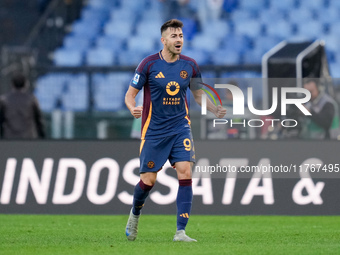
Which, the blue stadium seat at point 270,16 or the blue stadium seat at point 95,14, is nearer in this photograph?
the blue stadium seat at point 270,16

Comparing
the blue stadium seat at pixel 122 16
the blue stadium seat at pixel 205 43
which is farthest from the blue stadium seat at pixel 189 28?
the blue stadium seat at pixel 122 16

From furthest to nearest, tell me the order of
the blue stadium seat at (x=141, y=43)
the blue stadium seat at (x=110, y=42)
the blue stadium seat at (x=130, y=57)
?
the blue stadium seat at (x=110, y=42) → the blue stadium seat at (x=141, y=43) → the blue stadium seat at (x=130, y=57)

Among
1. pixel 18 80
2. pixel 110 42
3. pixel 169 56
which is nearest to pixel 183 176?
pixel 169 56

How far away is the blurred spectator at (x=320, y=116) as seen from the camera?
11.1 m

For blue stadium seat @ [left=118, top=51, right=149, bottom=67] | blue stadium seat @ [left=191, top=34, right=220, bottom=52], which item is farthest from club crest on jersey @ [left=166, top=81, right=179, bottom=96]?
blue stadium seat @ [left=191, top=34, right=220, bottom=52]

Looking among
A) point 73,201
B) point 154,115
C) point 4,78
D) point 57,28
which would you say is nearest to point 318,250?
point 154,115

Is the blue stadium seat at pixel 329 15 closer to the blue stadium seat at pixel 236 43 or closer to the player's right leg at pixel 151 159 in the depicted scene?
the blue stadium seat at pixel 236 43

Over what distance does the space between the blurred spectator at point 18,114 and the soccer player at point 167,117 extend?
5371 mm

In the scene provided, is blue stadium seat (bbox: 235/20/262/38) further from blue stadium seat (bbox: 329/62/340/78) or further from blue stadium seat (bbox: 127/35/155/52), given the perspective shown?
blue stadium seat (bbox: 127/35/155/52)

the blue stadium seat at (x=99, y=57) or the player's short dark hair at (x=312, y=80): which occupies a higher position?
the player's short dark hair at (x=312, y=80)

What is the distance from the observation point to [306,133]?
11.2 m

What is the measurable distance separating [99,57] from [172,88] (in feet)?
37.4

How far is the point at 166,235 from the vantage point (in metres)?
8.25

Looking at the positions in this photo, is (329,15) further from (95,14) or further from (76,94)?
(76,94)
